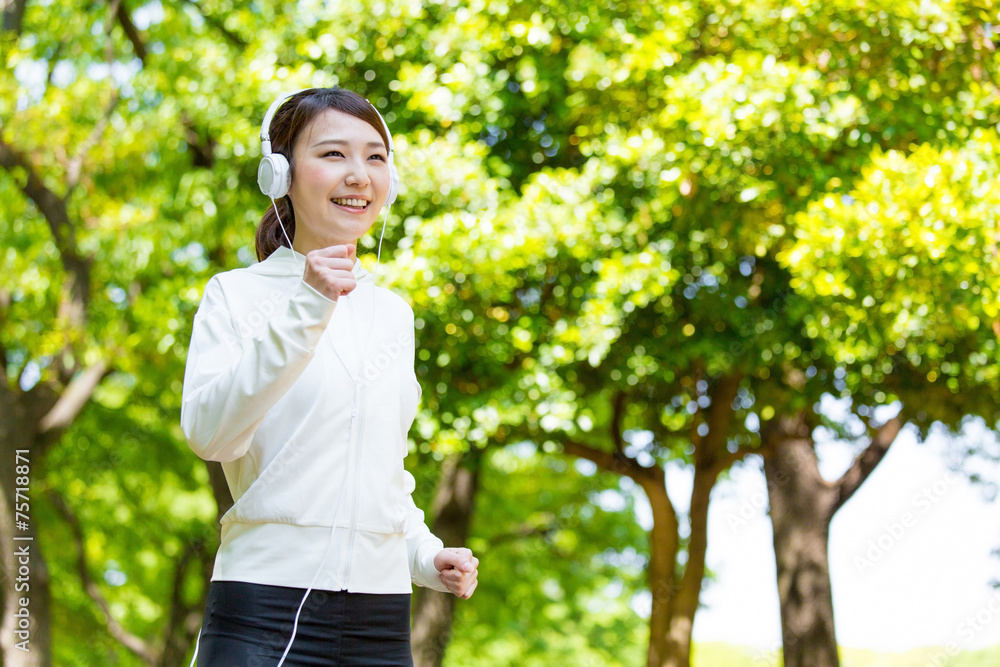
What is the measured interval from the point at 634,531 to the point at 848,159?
7686mm

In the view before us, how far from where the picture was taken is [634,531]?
13.1 metres

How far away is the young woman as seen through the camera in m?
1.65

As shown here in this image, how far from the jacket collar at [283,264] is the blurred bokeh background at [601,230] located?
444cm

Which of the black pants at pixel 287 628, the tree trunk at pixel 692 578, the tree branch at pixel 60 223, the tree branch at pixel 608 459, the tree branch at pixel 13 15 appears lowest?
the black pants at pixel 287 628

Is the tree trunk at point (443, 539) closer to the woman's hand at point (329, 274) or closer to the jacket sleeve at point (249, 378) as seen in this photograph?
the jacket sleeve at point (249, 378)

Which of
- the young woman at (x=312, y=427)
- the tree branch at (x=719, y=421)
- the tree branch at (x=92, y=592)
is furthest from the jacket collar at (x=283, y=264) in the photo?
the tree branch at (x=92, y=592)

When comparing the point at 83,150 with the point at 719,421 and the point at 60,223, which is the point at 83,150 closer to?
the point at 60,223

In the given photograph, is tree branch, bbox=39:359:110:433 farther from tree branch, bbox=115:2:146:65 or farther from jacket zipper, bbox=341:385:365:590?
jacket zipper, bbox=341:385:365:590

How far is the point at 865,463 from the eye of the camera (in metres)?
8.54

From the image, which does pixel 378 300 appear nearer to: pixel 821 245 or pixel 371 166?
pixel 371 166

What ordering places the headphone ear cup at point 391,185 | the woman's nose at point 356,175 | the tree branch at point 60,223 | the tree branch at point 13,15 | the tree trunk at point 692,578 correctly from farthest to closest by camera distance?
Answer: the tree branch at point 60,223, the tree branch at point 13,15, the tree trunk at point 692,578, the headphone ear cup at point 391,185, the woman's nose at point 356,175

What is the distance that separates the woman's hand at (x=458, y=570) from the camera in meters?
2.01

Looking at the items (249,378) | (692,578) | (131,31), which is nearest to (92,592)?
(131,31)

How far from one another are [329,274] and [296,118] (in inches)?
23.6
